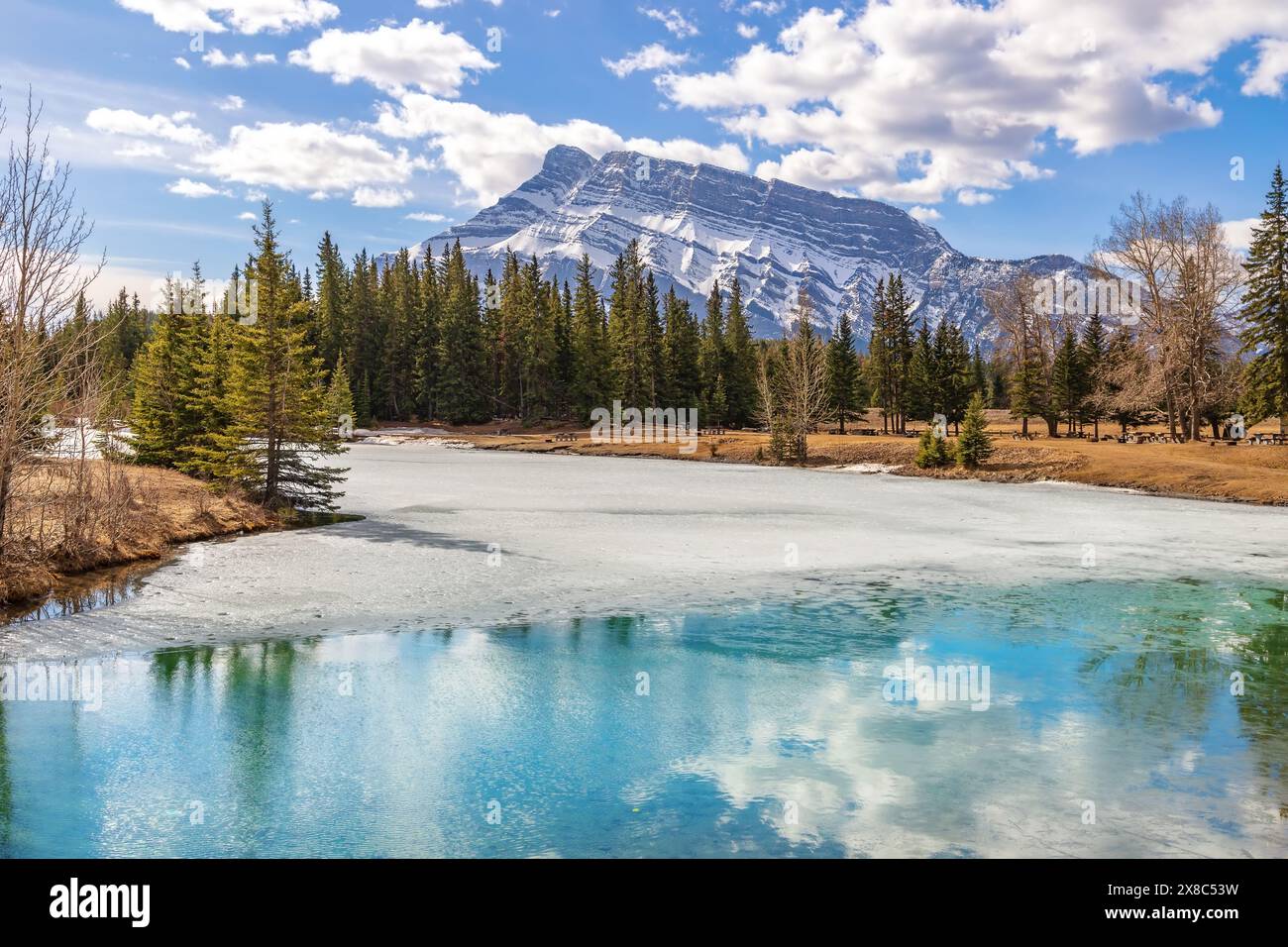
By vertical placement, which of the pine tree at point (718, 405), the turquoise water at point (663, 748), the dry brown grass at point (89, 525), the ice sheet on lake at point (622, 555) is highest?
the pine tree at point (718, 405)

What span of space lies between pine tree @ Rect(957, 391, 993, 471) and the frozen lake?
31.7 metres

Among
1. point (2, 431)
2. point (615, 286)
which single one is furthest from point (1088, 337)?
point (2, 431)

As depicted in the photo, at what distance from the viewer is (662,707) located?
40.1 ft

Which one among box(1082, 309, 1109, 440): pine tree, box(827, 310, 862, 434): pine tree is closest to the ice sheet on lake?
box(1082, 309, 1109, 440): pine tree

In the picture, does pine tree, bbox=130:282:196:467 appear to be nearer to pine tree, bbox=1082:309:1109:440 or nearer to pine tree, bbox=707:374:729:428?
pine tree, bbox=1082:309:1109:440

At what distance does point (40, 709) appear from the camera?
1195cm

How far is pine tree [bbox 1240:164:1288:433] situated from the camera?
5891cm

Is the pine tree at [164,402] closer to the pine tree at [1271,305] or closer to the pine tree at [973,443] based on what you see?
the pine tree at [973,443]

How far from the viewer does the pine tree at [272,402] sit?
32125 mm

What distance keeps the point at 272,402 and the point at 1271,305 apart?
6292 cm
